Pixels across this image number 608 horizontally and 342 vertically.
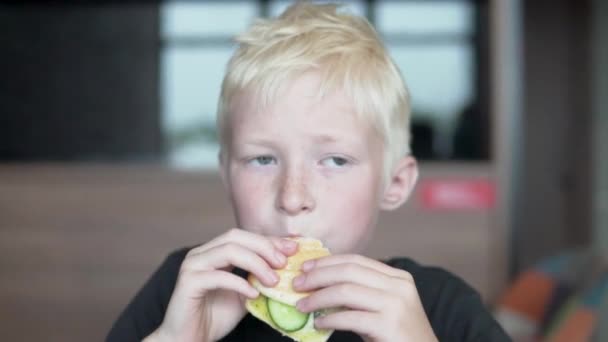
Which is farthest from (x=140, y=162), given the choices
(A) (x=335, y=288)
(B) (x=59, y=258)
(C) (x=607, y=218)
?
(A) (x=335, y=288)

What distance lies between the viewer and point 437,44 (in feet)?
9.05

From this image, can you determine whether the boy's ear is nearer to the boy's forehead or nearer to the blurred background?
the boy's forehead

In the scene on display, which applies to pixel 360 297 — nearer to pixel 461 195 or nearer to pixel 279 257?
pixel 279 257

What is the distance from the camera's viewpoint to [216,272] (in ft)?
2.68

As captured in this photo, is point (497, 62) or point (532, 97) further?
point (532, 97)

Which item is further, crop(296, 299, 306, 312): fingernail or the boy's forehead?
the boy's forehead

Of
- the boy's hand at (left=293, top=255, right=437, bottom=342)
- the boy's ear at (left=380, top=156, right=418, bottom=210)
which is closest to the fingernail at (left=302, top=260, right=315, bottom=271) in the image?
the boy's hand at (left=293, top=255, right=437, bottom=342)

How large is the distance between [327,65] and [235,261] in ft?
0.84

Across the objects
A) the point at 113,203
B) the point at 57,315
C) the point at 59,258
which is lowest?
the point at 57,315

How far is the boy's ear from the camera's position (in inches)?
42.3

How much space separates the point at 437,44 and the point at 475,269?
0.75m

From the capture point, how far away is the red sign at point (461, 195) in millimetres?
2461

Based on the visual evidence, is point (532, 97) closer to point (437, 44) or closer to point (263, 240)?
point (437, 44)

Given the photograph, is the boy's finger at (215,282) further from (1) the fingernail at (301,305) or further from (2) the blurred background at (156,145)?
(2) the blurred background at (156,145)
